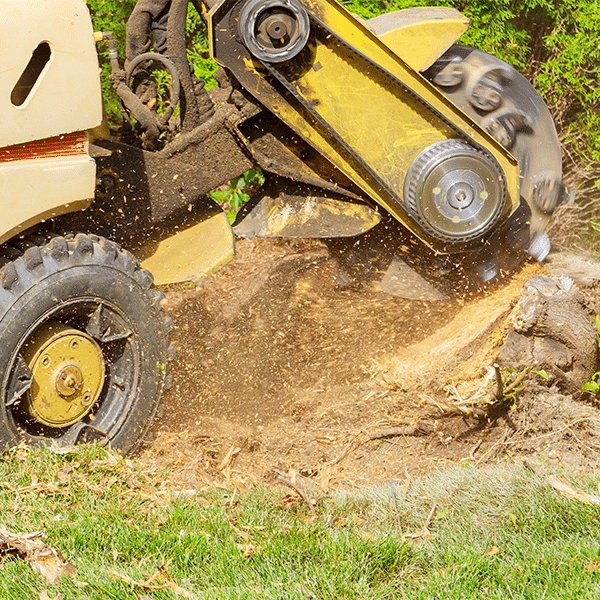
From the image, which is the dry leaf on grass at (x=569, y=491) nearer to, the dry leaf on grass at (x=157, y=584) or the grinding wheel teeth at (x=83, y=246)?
the dry leaf on grass at (x=157, y=584)

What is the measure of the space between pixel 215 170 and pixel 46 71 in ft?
3.59

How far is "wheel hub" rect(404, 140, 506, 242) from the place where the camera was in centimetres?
347

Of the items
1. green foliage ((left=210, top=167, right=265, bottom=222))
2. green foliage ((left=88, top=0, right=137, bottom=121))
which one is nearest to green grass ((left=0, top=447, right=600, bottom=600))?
green foliage ((left=210, top=167, right=265, bottom=222))

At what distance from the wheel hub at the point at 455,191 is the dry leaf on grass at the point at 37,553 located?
221 cm

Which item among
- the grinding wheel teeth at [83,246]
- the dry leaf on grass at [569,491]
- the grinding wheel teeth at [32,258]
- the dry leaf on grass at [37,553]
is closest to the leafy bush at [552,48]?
the grinding wheel teeth at [83,246]

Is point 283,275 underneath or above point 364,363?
above

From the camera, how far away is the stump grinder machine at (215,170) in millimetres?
2787

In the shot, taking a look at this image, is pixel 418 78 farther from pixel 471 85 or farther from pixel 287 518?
pixel 287 518

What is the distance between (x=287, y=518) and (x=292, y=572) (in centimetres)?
45

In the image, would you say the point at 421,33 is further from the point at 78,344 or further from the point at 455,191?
the point at 78,344

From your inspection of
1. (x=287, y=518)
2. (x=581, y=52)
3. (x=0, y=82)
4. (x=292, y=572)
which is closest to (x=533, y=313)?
(x=287, y=518)

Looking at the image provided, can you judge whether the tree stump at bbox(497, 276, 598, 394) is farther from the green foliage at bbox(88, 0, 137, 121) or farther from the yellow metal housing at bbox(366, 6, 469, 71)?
the green foliage at bbox(88, 0, 137, 121)

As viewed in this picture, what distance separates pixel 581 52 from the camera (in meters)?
4.90

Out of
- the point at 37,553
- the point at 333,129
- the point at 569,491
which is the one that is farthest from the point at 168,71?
the point at 569,491
